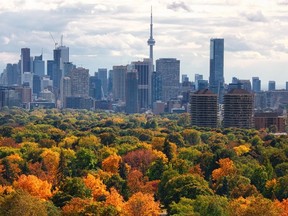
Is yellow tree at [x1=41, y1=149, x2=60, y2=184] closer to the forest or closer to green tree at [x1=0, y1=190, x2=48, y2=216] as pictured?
the forest

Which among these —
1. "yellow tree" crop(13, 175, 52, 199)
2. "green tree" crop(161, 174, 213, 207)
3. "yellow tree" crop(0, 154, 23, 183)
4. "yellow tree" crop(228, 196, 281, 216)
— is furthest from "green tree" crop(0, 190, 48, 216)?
"yellow tree" crop(0, 154, 23, 183)

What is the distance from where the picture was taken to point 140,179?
7350cm

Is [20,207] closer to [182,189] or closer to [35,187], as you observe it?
[35,187]

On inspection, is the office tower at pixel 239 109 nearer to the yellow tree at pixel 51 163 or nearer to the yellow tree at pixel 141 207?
the yellow tree at pixel 51 163

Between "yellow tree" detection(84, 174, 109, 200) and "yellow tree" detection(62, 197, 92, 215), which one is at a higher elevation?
"yellow tree" detection(62, 197, 92, 215)

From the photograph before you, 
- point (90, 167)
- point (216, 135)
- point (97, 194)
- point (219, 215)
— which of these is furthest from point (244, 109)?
point (219, 215)

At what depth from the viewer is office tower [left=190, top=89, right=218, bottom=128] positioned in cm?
15412

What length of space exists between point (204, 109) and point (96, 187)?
94.4 meters

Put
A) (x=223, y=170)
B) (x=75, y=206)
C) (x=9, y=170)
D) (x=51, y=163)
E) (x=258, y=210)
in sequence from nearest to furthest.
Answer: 1. (x=258, y=210)
2. (x=75, y=206)
3. (x=9, y=170)
4. (x=223, y=170)
5. (x=51, y=163)

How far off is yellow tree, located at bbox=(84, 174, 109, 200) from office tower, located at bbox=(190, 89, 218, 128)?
300ft

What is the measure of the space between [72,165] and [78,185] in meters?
22.9

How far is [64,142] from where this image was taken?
10131 centimetres

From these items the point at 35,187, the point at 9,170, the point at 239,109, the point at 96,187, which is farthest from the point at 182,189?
the point at 239,109

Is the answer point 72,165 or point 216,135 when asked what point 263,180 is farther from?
point 216,135
